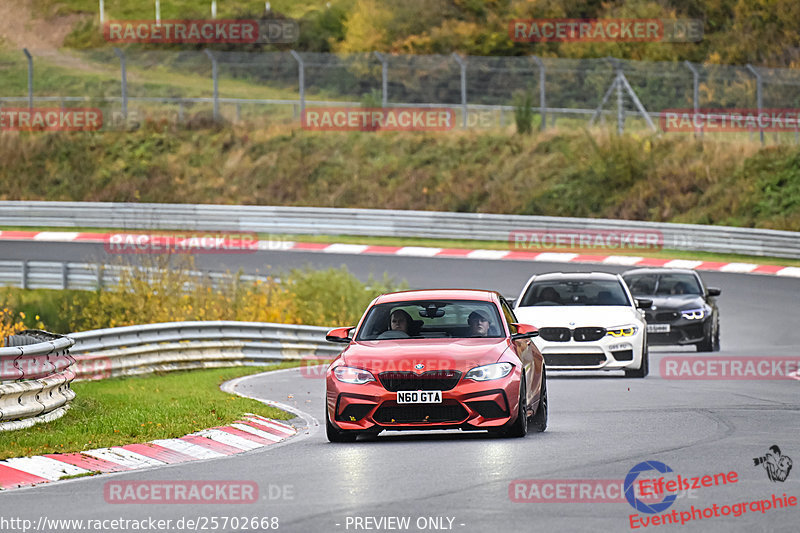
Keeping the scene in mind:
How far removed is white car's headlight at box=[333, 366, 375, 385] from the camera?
12.0 metres

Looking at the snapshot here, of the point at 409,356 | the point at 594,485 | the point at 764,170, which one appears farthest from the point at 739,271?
the point at 594,485

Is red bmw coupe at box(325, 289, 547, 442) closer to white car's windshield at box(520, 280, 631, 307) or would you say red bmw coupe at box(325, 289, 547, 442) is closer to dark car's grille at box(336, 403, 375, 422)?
dark car's grille at box(336, 403, 375, 422)

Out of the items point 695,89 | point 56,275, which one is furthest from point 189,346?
point 695,89

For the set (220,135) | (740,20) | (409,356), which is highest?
(740,20)

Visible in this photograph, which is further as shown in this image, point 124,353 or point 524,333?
point 124,353

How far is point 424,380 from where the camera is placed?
11.9 metres

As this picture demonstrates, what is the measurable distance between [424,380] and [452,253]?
25670mm

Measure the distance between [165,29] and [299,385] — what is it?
Result: 214 feet

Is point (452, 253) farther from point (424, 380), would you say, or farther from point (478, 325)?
point (424, 380)

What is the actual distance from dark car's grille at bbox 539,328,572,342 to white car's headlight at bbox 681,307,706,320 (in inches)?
188

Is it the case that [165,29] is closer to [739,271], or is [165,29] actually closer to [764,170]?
[764,170]

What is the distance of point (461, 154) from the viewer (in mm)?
48500

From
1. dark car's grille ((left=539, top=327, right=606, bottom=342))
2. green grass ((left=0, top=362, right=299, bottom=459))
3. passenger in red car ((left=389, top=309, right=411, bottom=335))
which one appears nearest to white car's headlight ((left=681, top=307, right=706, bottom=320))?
dark car's grille ((left=539, top=327, right=606, bottom=342))

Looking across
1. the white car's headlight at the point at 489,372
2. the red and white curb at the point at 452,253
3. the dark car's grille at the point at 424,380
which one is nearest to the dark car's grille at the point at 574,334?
the white car's headlight at the point at 489,372
